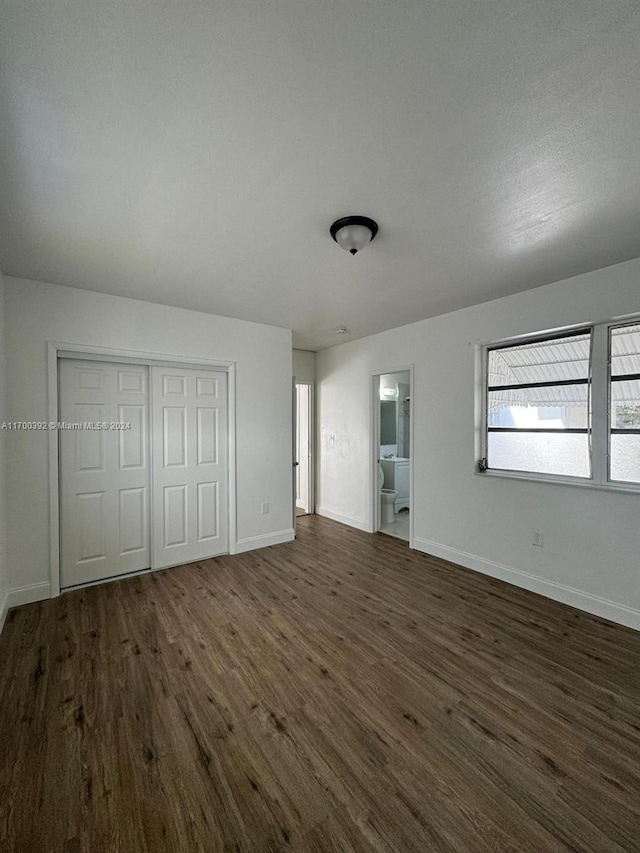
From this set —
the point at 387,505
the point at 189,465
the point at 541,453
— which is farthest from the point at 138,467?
the point at 541,453

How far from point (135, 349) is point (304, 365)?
9.11ft

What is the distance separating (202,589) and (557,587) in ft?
10.1

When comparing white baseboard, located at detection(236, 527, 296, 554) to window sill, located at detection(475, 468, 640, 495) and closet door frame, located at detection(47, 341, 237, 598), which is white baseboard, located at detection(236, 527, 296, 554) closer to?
closet door frame, located at detection(47, 341, 237, 598)

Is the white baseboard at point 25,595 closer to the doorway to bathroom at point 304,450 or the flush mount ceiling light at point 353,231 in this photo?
the doorway to bathroom at point 304,450

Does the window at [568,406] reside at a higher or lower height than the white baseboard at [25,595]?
higher

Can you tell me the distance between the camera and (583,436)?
9.64ft

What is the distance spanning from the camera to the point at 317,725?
175cm

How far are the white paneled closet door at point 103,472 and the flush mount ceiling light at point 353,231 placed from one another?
8.08 feet

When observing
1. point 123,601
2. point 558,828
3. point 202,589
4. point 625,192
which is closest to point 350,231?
point 625,192

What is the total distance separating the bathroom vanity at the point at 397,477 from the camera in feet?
19.0

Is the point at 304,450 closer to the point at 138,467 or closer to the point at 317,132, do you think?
the point at 138,467

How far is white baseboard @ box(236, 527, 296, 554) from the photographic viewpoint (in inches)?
161

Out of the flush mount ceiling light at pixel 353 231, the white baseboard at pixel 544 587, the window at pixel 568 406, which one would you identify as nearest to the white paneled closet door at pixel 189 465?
the flush mount ceiling light at pixel 353 231

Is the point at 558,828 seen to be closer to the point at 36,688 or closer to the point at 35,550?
the point at 36,688
